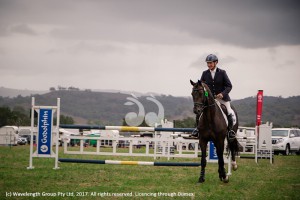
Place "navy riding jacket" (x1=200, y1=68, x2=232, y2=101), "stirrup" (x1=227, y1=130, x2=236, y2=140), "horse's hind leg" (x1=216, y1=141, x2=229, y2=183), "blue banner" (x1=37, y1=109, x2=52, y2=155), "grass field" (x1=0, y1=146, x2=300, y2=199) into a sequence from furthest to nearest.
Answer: "blue banner" (x1=37, y1=109, x2=52, y2=155) → "stirrup" (x1=227, y1=130, x2=236, y2=140) → "navy riding jacket" (x1=200, y1=68, x2=232, y2=101) → "horse's hind leg" (x1=216, y1=141, x2=229, y2=183) → "grass field" (x1=0, y1=146, x2=300, y2=199)

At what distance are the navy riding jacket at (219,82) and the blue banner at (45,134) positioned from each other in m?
5.01

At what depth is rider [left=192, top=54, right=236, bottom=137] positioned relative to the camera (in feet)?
40.5

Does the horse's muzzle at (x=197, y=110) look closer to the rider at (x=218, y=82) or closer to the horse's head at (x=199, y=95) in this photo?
the horse's head at (x=199, y=95)

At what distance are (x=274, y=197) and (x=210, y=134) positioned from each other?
289 cm

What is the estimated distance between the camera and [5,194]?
8.72 meters

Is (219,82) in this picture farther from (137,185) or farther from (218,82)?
(137,185)

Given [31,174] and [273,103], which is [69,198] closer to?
[31,174]

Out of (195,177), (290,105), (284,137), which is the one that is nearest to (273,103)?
(290,105)

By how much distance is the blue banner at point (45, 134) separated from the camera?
14125mm

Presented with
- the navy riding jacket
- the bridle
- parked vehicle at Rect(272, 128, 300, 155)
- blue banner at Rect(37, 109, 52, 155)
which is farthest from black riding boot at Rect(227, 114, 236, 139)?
parked vehicle at Rect(272, 128, 300, 155)

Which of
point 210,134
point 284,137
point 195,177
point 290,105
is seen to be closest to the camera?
point 210,134

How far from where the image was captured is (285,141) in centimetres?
3300

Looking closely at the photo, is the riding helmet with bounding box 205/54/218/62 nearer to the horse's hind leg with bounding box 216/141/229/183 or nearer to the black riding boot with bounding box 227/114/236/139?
the black riding boot with bounding box 227/114/236/139

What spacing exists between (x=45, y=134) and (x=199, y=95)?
18.1ft
